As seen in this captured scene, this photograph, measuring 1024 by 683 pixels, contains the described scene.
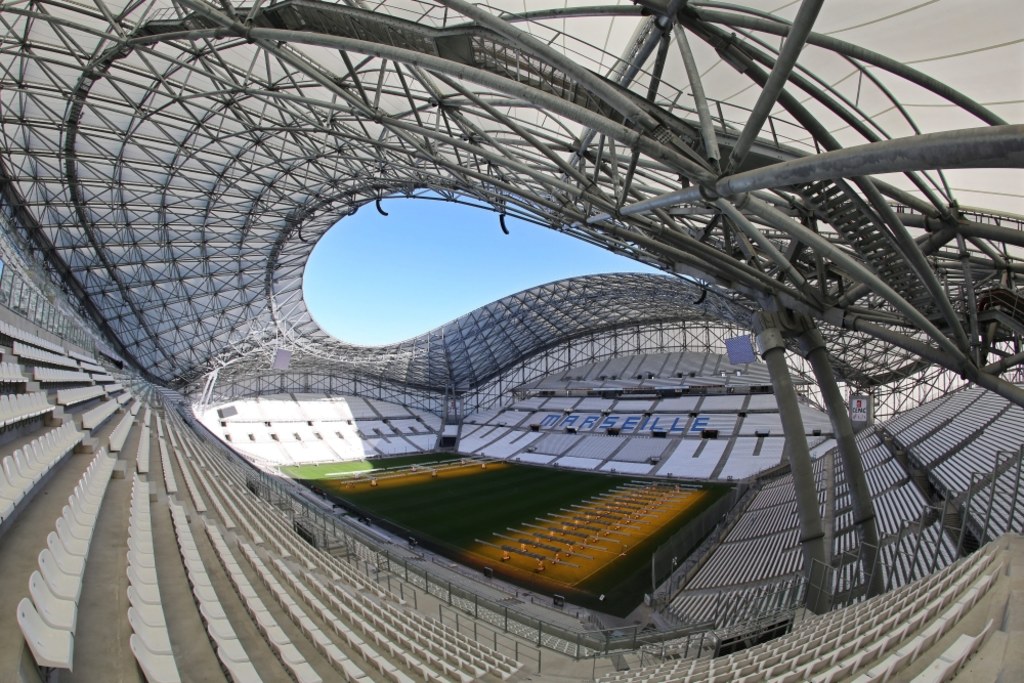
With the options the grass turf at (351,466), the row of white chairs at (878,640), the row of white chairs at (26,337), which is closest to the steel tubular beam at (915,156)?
the row of white chairs at (878,640)

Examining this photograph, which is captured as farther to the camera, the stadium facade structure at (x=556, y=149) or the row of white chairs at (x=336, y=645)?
the stadium facade structure at (x=556, y=149)

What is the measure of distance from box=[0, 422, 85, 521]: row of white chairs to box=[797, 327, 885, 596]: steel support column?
15654 millimetres

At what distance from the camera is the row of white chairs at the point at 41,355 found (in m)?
13.7

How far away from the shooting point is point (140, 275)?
3691cm

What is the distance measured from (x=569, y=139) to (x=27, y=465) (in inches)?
572

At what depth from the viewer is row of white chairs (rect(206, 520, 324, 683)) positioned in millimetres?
5754

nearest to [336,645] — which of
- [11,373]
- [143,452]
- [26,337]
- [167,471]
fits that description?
[11,373]

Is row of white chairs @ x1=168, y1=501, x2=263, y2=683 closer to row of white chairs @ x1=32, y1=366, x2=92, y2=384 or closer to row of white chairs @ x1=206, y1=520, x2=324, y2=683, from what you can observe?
row of white chairs @ x1=206, y1=520, x2=324, y2=683

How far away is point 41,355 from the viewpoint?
51.8 feet

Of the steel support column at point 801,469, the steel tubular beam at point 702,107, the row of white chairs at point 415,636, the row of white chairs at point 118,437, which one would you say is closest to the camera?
the steel tubular beam at point 702,107

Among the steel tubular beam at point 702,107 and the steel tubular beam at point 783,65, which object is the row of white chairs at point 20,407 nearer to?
the steel tubular beam at point 702,107

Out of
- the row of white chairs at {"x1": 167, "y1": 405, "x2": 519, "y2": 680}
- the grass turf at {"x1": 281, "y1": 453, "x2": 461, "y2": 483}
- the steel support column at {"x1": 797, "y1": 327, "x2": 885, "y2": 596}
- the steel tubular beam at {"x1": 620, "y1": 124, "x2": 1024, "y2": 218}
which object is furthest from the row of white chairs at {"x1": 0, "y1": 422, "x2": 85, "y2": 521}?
the grass turf at {"x1": 281, "y1": 453, "x2": 461, "y2": 483}

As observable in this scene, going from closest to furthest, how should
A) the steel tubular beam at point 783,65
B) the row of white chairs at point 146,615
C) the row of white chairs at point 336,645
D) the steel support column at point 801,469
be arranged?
the steel tubular beam at point 783,65
the row of white chairs at point 146,615
the row of white chairs at point 336,645
the steel support column at point 801,469

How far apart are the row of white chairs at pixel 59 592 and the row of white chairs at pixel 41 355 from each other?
9.23 meters
